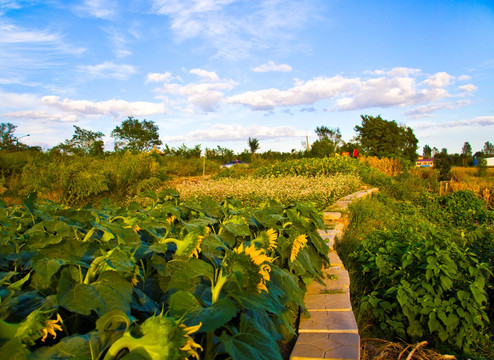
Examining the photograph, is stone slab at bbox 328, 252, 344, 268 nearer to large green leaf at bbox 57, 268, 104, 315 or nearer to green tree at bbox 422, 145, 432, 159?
large green leaf at bbox 57, 268, 104, 315

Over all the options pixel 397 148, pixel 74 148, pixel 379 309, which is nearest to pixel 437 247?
pixel 379 309

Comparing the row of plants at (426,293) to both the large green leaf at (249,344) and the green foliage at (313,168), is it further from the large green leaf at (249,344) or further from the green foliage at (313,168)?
the green foliage at (313,168)

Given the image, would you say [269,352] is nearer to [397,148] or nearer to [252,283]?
[252,283]

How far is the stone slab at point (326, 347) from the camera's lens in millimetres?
1672

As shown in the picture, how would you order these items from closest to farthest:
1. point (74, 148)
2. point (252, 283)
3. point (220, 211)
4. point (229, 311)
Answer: point (229, 311) < point (252, 283) < point (220, 211) < point (74, 148)

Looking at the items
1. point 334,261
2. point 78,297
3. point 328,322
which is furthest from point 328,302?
point 78,297

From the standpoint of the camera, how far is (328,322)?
208 cm

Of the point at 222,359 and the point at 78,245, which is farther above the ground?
the point at 78,245

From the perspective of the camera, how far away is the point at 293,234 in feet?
5.60

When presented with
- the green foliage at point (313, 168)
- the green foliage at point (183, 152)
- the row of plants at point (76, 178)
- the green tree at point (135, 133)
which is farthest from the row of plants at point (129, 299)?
the green tree at point (135, 133)

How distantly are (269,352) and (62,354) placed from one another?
417mm

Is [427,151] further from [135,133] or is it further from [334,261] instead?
[334,261]

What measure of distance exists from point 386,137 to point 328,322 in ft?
110

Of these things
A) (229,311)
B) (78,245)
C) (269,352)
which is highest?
(78,245)
